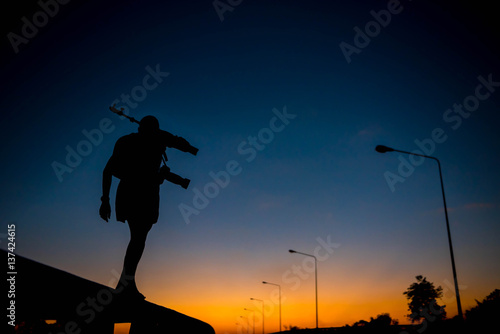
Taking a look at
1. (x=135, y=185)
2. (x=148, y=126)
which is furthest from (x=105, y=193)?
(x=148, y=126)

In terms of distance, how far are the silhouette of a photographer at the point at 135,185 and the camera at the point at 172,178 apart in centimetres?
8

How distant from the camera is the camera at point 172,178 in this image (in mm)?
3253

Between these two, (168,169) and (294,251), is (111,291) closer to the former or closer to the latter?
(168,169)

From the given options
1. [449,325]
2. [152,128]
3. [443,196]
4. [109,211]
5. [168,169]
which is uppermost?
[443,196]

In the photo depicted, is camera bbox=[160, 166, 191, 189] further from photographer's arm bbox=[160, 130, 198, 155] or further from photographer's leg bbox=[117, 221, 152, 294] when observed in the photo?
photographer's leg bbox=[117, 221, 152, 294]

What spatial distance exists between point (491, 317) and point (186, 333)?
1425 centimetres

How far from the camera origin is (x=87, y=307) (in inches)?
59.1

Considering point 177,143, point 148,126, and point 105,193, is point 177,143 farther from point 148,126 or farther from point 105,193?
point 105,193

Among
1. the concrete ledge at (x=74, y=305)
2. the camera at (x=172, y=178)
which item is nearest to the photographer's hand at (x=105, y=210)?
the camera at (x=172, y=178)

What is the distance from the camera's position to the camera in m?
3.25

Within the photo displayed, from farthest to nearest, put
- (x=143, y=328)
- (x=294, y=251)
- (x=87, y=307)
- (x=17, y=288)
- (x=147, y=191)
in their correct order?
(x=294, y=251), (x=147, y=191), (x=143, y=328), (x=87, y=307), (x=17, y=288)

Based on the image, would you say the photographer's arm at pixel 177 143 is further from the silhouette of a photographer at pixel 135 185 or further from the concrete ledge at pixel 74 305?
the concrete ledge at pixel 74 305

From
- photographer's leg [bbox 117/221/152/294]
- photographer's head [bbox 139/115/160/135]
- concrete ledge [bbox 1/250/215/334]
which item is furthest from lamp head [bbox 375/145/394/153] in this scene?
concrete ledge [bbox 1/250/215/334]

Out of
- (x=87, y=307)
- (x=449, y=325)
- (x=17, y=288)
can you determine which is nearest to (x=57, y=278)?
(x=17, y=288)
